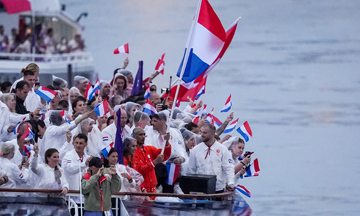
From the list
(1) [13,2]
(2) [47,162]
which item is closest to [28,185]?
(2) [47,162]

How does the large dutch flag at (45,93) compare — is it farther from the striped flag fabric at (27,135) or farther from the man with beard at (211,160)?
the man with beard at (211,160)

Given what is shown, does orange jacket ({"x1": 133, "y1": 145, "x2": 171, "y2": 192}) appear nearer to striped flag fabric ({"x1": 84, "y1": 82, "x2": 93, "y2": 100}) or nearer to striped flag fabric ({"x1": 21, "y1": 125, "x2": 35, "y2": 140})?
striped flag fabric ({"x1": 21, "y1": 125, "x2": 35, "y2": 140})

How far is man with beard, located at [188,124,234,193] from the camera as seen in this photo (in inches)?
489

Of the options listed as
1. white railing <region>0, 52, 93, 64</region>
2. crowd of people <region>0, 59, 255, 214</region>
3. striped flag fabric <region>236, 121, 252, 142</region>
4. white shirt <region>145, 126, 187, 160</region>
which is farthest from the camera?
white railing <region>0, 52, 93, 64</region>

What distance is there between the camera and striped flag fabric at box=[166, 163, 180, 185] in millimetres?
12148

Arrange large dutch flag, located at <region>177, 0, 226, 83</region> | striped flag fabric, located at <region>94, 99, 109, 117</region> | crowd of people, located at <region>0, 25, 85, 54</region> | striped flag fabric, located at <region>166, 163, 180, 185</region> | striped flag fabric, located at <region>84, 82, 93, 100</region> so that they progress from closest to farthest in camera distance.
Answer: striped flag fabric, located at <region>166, 163, 180, 185</region>
striped flag fabric, located at <region>94, 99, 109, 117</region>
large dutch flag, located at <region>177, 0, 226, 83</region>
striped flag fabric, located at <region>84, 82, 93, 100</region>
crowd of people, located at <region>0, 25, 85, 54</region>

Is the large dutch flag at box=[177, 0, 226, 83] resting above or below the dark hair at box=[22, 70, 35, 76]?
above

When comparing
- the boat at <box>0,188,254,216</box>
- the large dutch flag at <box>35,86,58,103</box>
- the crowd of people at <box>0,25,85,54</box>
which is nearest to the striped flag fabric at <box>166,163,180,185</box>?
the boat at <box>0,188,254,216</box>

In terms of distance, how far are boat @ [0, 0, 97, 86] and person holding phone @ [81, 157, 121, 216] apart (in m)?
17.8

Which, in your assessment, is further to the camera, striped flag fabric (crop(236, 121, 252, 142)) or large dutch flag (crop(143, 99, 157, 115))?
striped flag fabric (crop(236, 121, 252, 142))

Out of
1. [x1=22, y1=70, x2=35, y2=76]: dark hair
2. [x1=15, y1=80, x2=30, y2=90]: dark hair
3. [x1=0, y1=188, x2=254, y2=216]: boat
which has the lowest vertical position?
[x1=0, y1=188, x2=254, y2=216]: boat

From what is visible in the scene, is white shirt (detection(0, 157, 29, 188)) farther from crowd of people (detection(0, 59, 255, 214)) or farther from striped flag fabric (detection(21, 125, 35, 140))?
striped flag fabric (detection(21, 125, 35, 140))

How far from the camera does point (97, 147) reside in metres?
12.2

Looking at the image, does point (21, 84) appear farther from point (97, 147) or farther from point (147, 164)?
point (147, 164)
